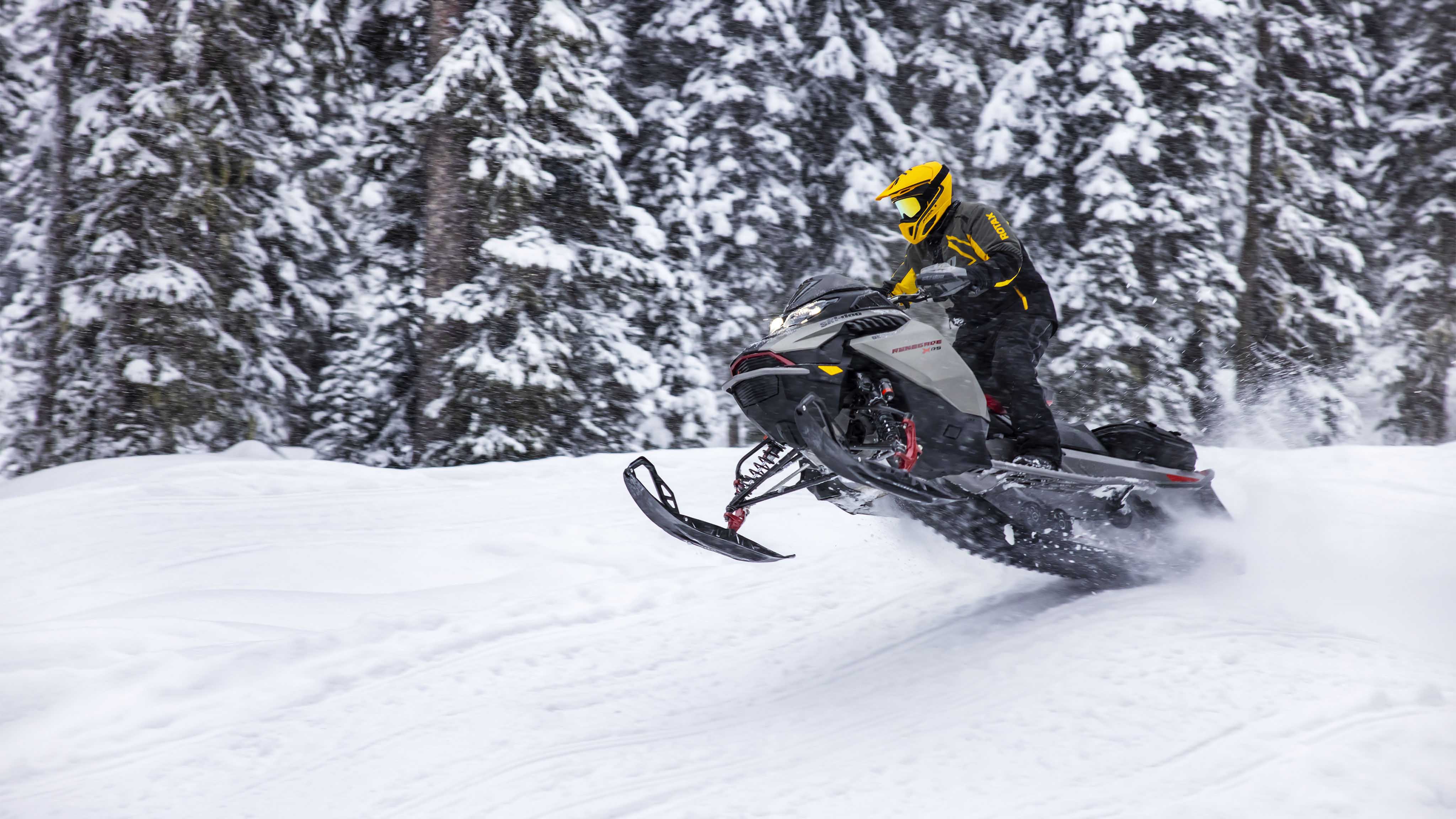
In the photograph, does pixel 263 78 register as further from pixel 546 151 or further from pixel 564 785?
pixel 564 785

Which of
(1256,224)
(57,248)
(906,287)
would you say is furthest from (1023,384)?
(1256,224)

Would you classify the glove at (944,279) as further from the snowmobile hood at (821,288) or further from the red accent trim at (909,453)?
the red accent trim at (909,453)

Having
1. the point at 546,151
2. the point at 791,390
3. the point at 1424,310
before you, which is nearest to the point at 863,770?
the point at 791,390

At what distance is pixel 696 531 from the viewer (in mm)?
4352

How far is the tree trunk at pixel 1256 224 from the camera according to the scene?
50.2ft

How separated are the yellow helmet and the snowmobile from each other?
515mm

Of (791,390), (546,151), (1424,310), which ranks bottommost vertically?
(791,390)

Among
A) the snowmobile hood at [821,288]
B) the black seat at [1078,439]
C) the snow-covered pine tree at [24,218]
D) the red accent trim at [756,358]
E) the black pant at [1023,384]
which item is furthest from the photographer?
the snow-covered pine tree at [24,218]

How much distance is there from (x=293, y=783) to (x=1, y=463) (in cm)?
1059

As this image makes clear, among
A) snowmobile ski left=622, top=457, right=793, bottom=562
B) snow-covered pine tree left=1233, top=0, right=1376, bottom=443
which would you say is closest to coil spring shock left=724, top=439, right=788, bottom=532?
snowmobile ski left=622, top=457, right=793, bottom=562

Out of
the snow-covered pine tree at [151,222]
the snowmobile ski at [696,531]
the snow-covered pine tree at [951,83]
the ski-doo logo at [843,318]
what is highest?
the snow-covered pine tree at [951,83]

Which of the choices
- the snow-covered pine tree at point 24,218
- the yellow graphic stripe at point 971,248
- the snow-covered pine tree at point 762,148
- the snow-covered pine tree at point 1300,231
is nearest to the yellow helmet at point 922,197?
the yellow graphic stripe at point 971,248

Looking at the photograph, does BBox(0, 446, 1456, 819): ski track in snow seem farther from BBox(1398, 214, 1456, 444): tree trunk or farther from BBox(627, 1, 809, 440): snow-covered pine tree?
BBox(1398, 214, 1456, 444): tree trunk

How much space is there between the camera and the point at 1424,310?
16484 millimetres
